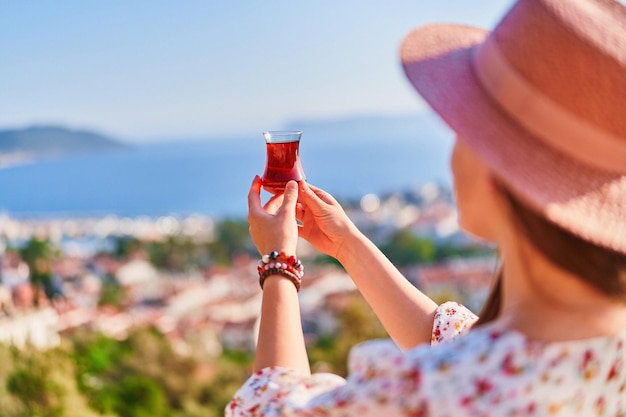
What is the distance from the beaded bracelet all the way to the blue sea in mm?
44584

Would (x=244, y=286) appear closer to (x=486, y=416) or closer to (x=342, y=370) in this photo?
(x=342, y=370)

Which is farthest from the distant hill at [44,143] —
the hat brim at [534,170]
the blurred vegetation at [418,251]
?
the hat brim at [534,170]

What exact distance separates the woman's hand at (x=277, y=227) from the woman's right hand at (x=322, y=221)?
123 mm

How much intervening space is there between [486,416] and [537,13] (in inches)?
13.1

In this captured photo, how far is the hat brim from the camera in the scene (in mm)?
570

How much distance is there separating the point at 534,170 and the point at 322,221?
463 millimetres

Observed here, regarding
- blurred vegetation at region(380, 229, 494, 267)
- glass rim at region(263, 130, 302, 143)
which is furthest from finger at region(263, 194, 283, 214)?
blurred vegetation at region(380, 229, 494, 267)

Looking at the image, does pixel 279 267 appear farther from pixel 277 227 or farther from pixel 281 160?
pixel 281 160

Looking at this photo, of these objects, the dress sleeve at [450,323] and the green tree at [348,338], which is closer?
the dress sleeve at [450,323]

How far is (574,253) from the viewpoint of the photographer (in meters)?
0.58

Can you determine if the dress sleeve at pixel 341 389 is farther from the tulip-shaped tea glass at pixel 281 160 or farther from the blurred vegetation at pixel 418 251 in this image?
the blurred vegetation at pixel 418 251

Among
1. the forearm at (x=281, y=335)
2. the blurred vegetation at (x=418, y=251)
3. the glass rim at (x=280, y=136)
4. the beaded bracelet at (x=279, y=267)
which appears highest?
the blurred vegetation at (x=418, y=251)

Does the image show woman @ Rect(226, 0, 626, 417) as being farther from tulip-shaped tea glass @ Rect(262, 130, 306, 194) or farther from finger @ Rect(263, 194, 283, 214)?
tulip-shaped tea glass @ Rect(262, 130, 306, 194)

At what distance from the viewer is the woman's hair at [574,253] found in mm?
583
